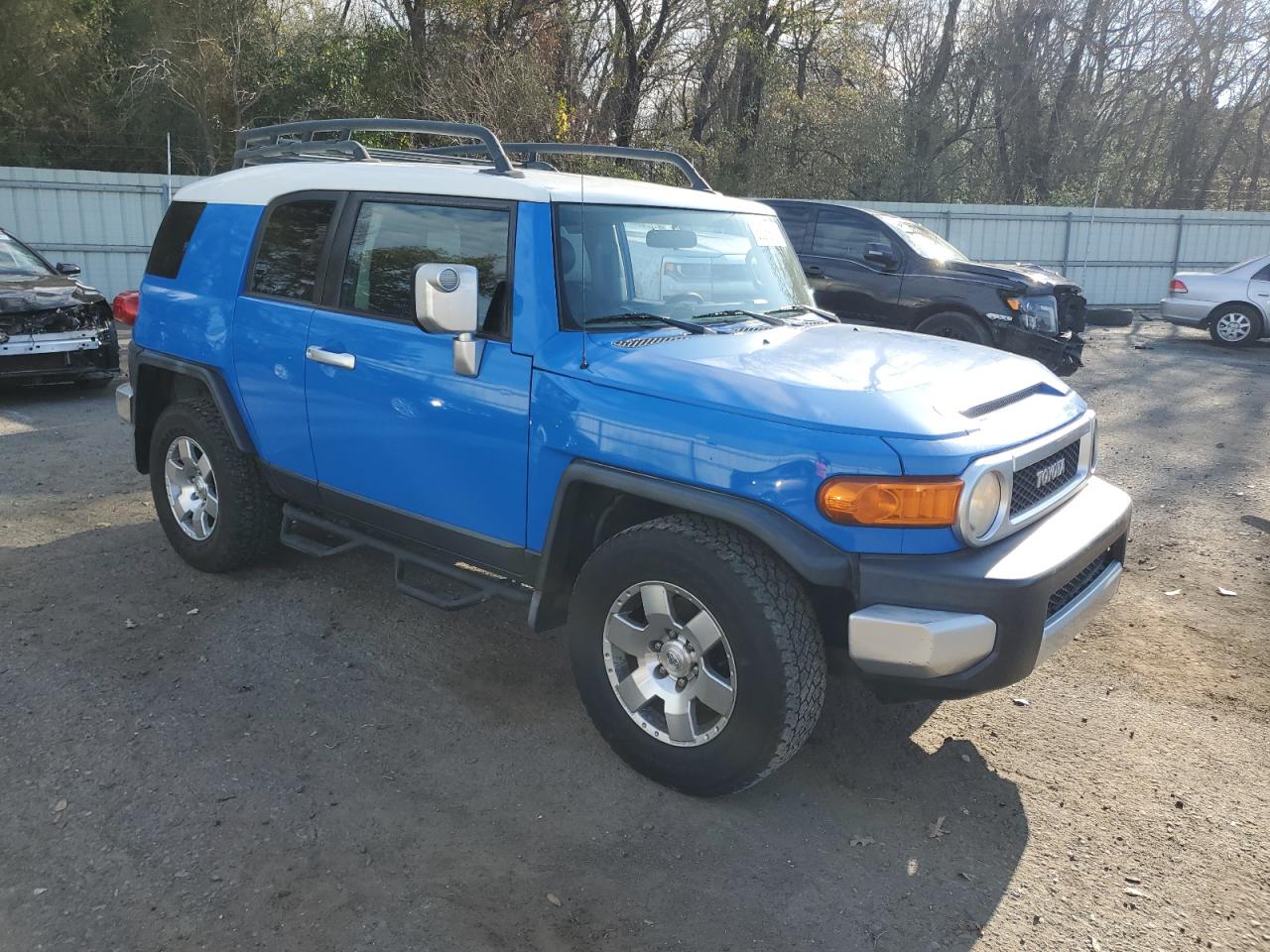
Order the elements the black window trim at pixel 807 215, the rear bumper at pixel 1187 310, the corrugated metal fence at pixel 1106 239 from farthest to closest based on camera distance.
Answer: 1. the corrugated metal fence at pixel 1106 239
2. the rear bumper at pixel 1187 310
3. the black window trim at pixel 807 215

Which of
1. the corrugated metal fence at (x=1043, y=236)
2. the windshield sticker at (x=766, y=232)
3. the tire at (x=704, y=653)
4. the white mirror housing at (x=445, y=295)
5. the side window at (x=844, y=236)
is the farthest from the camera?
the corrugated metal fence at (x=1043, y=236)

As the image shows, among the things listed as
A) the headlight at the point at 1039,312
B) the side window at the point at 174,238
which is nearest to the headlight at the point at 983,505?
the side window at the point at 174,238

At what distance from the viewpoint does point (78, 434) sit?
805 cm

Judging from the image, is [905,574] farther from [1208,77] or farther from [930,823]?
[1208,77]

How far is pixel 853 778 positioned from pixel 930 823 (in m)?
0.33

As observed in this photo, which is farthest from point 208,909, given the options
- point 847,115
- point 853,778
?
point 847,115

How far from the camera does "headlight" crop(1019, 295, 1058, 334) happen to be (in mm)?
10320

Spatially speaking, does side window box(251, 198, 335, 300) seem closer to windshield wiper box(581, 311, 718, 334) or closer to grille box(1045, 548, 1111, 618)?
windshield wiper box(581, 311, 718, 334)

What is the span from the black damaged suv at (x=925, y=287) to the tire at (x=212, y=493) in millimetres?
7156

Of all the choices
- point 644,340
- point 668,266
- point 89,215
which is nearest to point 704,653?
point 644,340

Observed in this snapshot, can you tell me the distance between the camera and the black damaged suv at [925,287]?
1038 cm

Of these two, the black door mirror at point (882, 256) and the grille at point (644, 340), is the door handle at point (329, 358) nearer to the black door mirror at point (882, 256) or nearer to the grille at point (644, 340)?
the grille at point (644, 340)

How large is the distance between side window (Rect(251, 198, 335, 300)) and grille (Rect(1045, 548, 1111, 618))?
315 centimetres

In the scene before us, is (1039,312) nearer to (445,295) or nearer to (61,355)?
(445,295)
